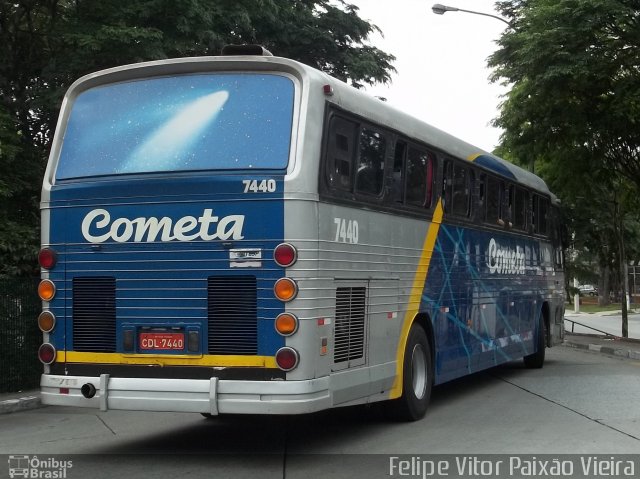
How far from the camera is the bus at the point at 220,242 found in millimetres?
7605

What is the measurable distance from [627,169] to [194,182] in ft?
60.7

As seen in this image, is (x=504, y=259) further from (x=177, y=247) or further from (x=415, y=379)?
(x=177, y=247)

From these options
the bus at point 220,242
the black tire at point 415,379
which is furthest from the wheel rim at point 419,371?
the bus at point 220,242

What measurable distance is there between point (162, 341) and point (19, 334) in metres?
6.08

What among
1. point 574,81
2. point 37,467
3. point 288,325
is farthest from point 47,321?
point 574,81

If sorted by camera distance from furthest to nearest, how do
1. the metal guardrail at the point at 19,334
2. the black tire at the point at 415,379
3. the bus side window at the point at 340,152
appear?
1. the metal guardrail at the point at 19,334
2. the black tire at the point at 415,379
3. the bus side window at the point at 340,152

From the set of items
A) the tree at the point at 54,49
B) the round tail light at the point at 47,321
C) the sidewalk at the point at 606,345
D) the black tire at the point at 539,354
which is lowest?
the sidewalk at the point at 606,345

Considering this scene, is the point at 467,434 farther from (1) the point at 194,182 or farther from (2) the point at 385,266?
(1) the point at 194,182

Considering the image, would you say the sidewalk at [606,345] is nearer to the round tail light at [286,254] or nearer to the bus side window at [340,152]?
the bus side window at [340,152]

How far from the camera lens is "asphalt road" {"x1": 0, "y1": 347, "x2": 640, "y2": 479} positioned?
7.83 metres

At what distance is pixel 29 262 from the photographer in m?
14.2

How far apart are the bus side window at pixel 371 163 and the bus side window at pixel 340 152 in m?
0.21

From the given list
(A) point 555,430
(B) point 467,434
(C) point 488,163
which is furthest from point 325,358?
(C) point 488,163

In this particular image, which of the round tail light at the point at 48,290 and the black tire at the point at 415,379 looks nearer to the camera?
the round tail light at the point at 48,290
